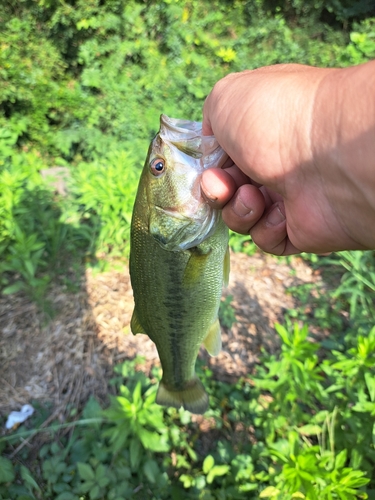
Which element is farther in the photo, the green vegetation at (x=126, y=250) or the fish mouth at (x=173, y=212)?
the green vegetation at (x=126, y=250)

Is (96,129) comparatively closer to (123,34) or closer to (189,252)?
(123,34)

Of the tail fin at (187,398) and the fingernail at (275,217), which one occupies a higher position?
the fingernail at (275,217)

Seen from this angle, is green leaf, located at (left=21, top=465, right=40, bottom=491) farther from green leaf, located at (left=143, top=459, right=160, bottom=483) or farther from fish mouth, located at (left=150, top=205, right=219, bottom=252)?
fish mouth, located at (left=150, top=205, right=219, bottom=252)

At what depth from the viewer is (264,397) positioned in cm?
315

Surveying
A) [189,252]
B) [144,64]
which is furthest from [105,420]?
[144,64]

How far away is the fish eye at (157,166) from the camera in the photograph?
4.93 ft

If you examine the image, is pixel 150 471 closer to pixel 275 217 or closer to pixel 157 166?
pixel 275 217

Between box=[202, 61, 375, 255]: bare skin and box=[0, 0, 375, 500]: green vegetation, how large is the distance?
3.37 feet

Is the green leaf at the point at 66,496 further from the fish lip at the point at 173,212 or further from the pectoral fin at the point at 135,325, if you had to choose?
the fish lip at the point at 173,212

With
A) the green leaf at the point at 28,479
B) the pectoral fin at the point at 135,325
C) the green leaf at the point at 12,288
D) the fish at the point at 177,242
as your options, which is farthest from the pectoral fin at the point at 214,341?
the green leaf at the point at 12,288

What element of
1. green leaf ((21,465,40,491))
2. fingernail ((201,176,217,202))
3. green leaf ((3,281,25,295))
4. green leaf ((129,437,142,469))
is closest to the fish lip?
fingernail ((201,176,217,202))

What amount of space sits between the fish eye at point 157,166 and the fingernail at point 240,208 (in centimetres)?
35

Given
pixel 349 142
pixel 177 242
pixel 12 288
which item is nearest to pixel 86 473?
pixel 12 288

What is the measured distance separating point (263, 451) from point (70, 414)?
5.42ft
